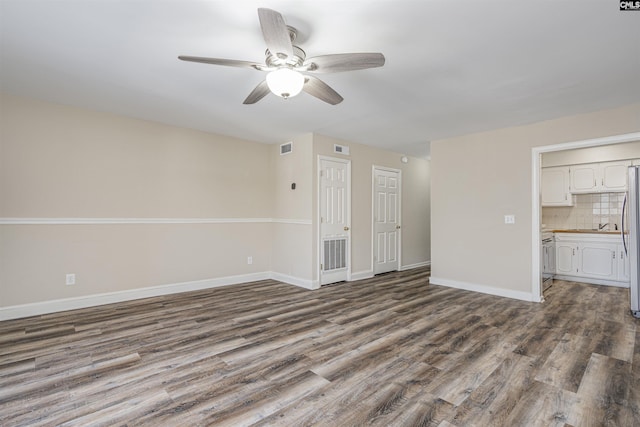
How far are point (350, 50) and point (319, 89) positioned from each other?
382 millimetres

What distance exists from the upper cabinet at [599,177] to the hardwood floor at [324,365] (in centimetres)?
214

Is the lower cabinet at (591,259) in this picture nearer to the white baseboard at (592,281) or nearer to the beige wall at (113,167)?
the white baseboard at (592,281)

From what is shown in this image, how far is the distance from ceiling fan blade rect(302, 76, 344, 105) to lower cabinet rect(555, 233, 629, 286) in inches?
205

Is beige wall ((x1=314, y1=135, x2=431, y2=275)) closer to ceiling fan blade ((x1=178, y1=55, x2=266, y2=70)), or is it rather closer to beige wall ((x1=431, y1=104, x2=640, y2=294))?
beige wall ((x1=431, y1=104, x2=640, y2=294))

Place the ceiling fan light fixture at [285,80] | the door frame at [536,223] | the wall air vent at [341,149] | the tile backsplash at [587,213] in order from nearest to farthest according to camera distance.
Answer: the ceiling fan light fixture at [285,80]
the door frame at [536,223]
the wall air vent at [341,149]
the tile backsplash at [587,213]

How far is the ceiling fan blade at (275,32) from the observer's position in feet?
5.44

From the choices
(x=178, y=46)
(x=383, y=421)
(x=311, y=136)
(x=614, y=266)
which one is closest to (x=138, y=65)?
(x=178, y=46)

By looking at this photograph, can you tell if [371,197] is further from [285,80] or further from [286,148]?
[285,80]

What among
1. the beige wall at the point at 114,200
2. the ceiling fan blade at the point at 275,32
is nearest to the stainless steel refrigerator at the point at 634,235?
the ceiling fan blade at the point at 275,32

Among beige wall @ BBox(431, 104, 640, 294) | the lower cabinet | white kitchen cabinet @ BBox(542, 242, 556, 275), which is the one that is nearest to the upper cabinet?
the lower cabinet

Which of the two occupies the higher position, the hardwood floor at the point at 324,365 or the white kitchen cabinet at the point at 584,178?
the white kitchen cabinet at the point at 584,178

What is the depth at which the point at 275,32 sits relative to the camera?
1802 millimetres

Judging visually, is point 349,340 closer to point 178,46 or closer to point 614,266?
point 178,46

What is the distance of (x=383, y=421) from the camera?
70.1 inches
